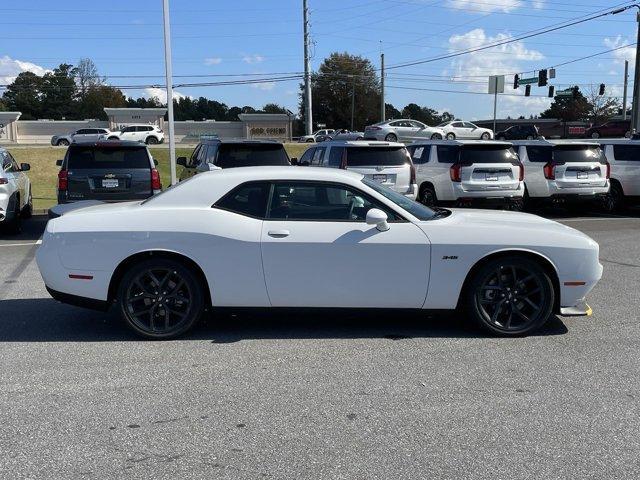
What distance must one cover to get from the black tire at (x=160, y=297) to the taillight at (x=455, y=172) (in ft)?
30.6

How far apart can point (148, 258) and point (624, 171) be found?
13.6 m

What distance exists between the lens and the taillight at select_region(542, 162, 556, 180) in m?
14.6

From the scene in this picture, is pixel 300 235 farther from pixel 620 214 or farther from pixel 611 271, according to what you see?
pixel 620 214

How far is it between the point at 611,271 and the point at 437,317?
3628 mm

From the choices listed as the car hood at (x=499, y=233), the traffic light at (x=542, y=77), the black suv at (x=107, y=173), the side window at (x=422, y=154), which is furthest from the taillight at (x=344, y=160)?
the traffic light at (x=542, y=77)

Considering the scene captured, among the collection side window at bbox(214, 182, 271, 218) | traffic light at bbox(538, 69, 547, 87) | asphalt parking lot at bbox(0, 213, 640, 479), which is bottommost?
asphalt parking lot at bbox(0, 213, 640, 479)

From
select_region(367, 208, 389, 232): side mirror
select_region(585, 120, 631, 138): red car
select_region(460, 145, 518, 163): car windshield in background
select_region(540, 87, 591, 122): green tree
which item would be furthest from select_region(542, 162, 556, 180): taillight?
select_region(540, 87, 591, 122): green tree

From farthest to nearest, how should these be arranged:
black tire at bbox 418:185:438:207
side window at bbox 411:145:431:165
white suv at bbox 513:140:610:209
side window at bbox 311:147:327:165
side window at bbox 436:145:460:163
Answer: side window at bbox 411:145:431:165 → black tire at bbox 418:185:438:207 → white suv at bbox 513:140:610:209 → side window at bbox 436:145:460:163 → side window at bbox 311:147:327:165

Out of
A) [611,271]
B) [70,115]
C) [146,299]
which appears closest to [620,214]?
[611,271]

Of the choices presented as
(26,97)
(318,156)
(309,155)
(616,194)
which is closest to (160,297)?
(318,156)

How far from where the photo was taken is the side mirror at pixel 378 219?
5366mm

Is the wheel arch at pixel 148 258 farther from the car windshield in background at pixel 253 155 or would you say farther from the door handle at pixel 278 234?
the car windshield in background at pixel 253 155

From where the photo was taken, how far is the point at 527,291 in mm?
5586

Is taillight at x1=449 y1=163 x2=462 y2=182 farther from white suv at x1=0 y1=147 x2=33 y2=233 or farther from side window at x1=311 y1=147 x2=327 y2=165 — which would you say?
white suv at x1=0 y1=147 x2=33 y2=233
